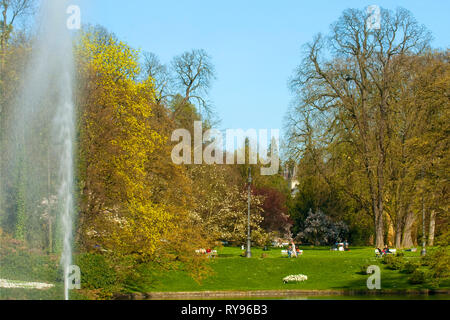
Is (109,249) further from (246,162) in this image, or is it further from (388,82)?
(246,162)

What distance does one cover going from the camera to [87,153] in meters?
31.0

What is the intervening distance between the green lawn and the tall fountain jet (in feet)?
29.6

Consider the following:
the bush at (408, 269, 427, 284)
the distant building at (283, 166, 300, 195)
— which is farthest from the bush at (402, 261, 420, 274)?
the distant building at (283, 166, 300, 195)

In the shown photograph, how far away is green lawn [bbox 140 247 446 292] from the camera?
121 ft

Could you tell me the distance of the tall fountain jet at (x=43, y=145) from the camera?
84.3ft

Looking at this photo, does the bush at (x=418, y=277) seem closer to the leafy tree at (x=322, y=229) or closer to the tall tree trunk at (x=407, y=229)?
the tall tree trunk at (x=407, y=229)

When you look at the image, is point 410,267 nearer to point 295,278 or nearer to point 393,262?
point 393,262

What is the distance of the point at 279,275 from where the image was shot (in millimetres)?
40219

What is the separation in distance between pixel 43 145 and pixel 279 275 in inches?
736

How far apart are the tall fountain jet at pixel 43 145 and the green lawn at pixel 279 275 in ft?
29.6

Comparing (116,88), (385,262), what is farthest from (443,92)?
(116,88)

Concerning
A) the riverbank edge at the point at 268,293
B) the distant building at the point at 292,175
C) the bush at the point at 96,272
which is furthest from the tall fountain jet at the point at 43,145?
the distant building at the point at 292,175

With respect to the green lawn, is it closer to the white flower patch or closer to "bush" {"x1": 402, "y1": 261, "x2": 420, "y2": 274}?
the white flower patch

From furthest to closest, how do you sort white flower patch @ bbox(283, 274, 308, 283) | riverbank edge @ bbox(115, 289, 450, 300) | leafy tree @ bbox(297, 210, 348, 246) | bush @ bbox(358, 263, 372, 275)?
leafy tree @ bbox(297, 210, 348, 246)
bush @ bbox(358, 263, 372, 275)
white flower patch @ bbox(283, 274, 308, 283)
riverbank edge @ bbox(115, 289, 450, 300)
